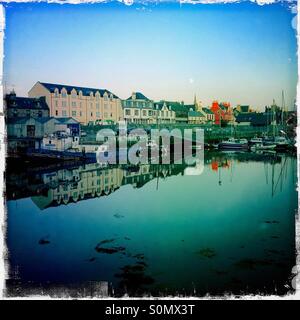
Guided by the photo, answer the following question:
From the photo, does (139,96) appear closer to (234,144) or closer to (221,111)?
(221,111)

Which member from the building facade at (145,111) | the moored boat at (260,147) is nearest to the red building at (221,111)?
the building facade at (145,111)

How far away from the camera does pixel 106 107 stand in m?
4.01

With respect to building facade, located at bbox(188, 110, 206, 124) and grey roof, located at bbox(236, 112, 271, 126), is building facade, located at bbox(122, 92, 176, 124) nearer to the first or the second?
building facade, located at bbox(188, 110, 206, 124)

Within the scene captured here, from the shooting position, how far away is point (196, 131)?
518 cm

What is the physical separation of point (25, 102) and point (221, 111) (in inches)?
103

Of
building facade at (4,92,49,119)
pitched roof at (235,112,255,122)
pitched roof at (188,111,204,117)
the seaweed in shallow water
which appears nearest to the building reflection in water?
building facade at (4,92,49,119)

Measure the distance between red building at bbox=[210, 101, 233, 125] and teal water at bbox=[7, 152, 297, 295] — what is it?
86cm

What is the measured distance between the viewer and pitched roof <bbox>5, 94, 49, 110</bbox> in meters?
3.21

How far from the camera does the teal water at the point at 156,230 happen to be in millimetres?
2475

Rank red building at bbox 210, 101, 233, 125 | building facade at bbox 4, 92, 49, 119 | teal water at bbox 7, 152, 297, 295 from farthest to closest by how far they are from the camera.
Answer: red building at bbox 210, 101, 233, 125 → building facade at bbox 4, 92, 49, 119 → teal water at bbox 7, 152, 297, 295

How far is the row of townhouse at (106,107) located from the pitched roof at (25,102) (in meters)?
0.06

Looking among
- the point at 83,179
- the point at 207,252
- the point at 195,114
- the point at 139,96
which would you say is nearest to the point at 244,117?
the point at 195,114

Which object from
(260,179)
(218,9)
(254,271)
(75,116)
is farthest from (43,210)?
(260,179)

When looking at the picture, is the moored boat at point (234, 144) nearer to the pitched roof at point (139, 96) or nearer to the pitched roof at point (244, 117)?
the pitched roof at point (244, 117)
